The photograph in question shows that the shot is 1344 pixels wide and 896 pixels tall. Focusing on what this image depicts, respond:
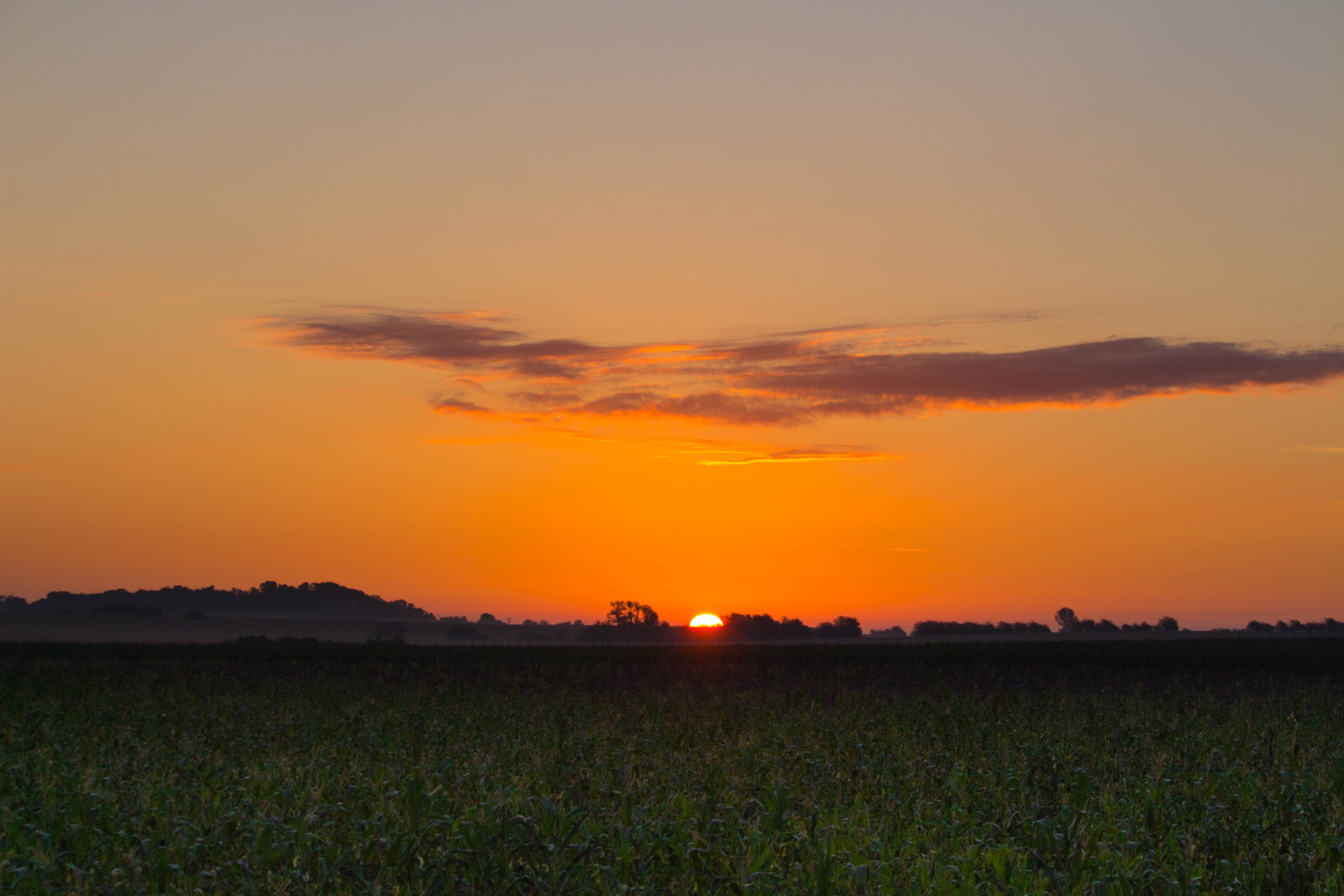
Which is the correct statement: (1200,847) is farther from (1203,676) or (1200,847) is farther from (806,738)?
(1203,676)

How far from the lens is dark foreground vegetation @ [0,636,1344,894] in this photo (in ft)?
26.6

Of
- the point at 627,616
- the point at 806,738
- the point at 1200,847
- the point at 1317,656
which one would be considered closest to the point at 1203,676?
the point at 1317,656

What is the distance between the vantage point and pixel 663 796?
1131 cm

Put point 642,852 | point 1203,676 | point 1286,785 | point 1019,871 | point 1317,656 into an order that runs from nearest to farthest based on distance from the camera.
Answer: point 1019,871
point 642,852
point 1286,785
point 1203,676
point 1317,656

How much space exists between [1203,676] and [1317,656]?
1327cm

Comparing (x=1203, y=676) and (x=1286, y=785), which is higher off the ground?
(x=1286, y=785)

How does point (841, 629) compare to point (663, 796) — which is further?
point (841, 629)

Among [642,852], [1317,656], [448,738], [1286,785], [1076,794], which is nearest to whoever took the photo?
[642,852]

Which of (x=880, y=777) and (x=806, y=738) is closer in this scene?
(x=880, y=777)

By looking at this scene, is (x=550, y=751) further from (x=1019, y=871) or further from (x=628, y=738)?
(x=1019, y=871)

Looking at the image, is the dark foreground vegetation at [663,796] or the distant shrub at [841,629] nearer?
the dark foreground vegetation at [663,796]

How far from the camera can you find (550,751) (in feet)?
45.7

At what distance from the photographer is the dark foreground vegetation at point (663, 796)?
8094mm

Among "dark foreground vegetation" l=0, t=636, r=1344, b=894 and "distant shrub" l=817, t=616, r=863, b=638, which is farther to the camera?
"distant shrub" l=817, t=616, r=863, b=638
